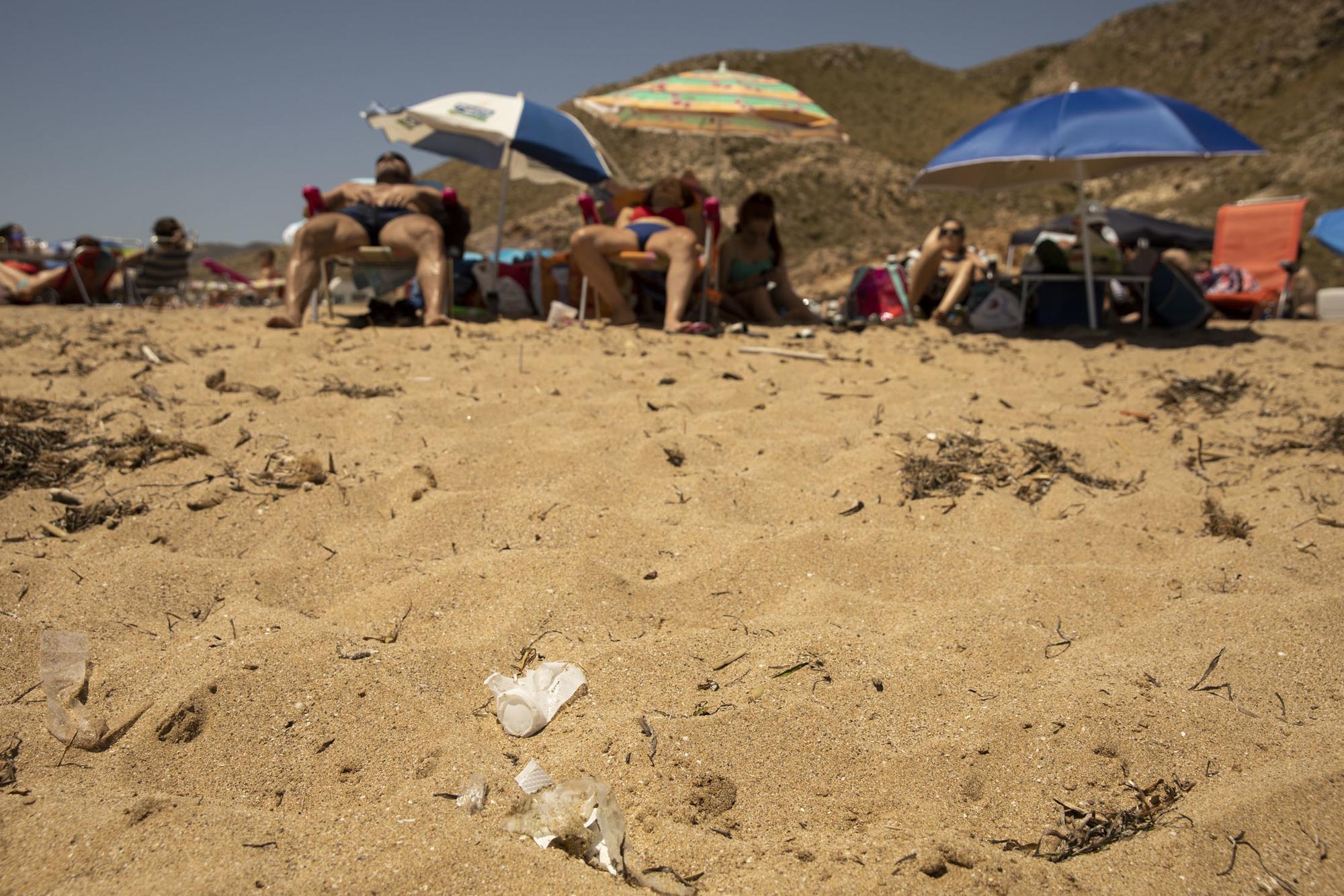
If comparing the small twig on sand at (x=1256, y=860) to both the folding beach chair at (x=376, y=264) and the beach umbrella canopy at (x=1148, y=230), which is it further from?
the beach umbrella canopy at (x=1148, y=230)

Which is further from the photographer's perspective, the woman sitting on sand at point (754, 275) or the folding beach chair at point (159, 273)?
the folding beach chair at point (159, 273)

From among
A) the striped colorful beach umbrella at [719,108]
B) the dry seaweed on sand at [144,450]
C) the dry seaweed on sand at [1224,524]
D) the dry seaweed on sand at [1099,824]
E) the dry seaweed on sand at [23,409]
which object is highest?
the striped colorful beach umbrella at [719,108]

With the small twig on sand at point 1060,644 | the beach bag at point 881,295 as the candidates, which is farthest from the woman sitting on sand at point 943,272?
the small twig on sand at point 1060,644

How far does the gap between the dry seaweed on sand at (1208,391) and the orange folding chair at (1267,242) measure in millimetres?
5117

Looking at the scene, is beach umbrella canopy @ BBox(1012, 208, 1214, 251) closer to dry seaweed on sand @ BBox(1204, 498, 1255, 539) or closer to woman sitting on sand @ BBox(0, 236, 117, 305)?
dry seaweed on sand @ BBox(1204, 498, 1255, 539)

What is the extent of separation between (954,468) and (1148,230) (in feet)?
32.6

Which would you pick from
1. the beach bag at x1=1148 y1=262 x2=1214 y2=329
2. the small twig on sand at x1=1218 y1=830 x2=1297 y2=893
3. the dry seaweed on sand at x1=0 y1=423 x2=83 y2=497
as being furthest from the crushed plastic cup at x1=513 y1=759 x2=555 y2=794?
the beach bag at x1=1148 y1=262 x2=1214 y2=329

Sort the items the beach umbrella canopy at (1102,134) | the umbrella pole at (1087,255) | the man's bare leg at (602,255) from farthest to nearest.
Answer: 1. the umbrella pole at (1087,255)
2. the man's bare leg at (602,255)
3. the beach umbrella canopy at (1102,134)

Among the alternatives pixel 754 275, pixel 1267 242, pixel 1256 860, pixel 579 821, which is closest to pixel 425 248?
pixel 754 275

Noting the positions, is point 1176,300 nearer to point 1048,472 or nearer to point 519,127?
point 1048,472

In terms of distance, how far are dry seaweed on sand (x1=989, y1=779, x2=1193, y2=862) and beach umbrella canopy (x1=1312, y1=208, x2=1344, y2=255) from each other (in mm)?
9977

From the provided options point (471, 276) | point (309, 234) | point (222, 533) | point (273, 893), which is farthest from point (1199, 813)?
point (471, 276)

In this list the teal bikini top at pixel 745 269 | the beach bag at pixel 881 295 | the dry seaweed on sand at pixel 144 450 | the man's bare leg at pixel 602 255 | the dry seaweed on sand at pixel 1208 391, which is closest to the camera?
the dry seaweed on sand at pixel 144 450

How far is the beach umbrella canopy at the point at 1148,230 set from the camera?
10.3 meters
